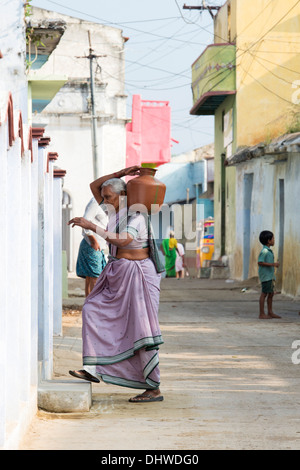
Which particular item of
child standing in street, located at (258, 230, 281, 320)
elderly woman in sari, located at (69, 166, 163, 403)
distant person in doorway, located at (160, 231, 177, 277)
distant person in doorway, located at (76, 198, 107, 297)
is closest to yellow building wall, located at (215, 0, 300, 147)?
distant person in doorway, located at (160, 231, 177, 277)

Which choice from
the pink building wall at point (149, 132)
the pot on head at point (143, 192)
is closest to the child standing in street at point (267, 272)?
the pot on head at point (143, 192)

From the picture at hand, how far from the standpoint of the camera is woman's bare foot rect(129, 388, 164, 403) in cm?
675

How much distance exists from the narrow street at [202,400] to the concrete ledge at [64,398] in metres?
0.10

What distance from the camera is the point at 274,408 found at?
646 centimetres

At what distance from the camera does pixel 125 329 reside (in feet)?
22.2

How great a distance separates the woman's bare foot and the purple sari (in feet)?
0.19

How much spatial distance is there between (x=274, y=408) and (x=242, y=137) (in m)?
19.8

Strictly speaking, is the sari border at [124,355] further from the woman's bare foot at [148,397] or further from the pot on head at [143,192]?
the pot on head at [143,192]

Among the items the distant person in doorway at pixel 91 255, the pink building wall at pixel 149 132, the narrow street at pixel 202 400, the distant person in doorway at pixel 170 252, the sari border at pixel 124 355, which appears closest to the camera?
the narrow street at pixel 202 400

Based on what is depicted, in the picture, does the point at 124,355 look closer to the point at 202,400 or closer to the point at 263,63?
the point at 202,400

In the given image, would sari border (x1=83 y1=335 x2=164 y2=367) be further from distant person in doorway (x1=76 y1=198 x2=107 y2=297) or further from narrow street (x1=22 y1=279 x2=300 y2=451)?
distant person in doorway (x1=76 y1=198 x2=107 y2=297)

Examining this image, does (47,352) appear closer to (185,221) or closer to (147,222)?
(147,222)

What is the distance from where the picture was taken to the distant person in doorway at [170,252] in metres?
27.3
